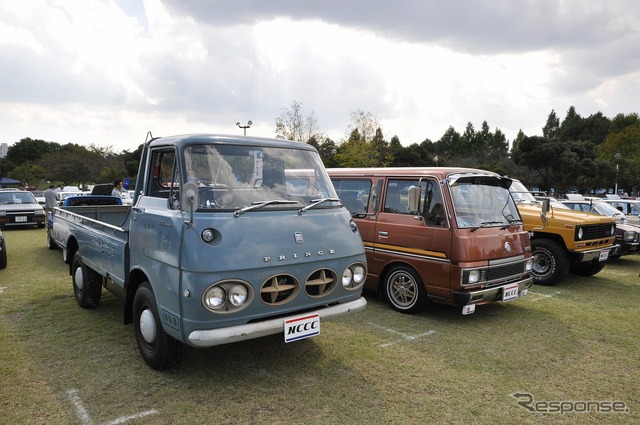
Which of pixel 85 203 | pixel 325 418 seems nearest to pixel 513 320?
pixel 325 418

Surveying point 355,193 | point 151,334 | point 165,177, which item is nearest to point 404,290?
point 355,193

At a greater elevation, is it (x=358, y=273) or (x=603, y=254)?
(x=358, y=273)

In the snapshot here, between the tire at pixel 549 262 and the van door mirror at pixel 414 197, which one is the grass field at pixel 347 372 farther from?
the tire at pixel 549 262

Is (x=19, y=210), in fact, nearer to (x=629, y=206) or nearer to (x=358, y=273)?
(x=358, y=273)

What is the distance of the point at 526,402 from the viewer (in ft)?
12.2

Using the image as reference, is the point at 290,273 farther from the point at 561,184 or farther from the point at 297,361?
the point at 561,184

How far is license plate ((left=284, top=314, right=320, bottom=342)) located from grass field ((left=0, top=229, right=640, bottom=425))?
48 cm

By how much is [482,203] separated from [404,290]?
1680 millimetres

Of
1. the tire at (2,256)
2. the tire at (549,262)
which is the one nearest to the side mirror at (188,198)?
the tire at (549,262)

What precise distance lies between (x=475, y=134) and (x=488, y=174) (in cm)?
7606

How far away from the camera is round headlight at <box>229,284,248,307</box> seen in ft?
11.5

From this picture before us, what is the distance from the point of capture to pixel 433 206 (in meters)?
5.93

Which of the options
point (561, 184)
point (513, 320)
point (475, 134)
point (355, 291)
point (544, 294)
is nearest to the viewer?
point (355, 291)

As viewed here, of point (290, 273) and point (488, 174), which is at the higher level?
point (488, 174)
